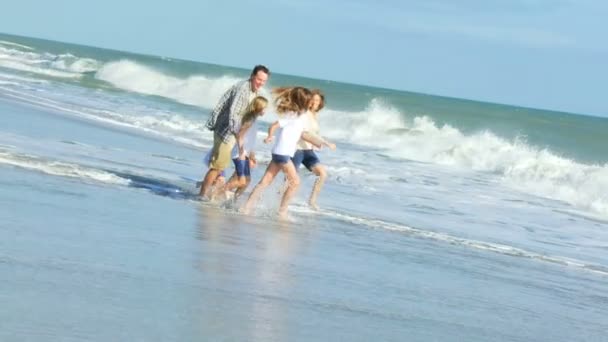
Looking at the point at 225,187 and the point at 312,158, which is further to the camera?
the point at 312,158

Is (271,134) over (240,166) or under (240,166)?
over

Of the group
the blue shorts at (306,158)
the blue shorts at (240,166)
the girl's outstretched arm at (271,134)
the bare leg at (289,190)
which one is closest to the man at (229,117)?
the blue shorts at (240,166)

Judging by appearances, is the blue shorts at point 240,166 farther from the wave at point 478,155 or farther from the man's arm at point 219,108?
the wave at point 478,155

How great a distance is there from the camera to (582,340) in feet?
23.8

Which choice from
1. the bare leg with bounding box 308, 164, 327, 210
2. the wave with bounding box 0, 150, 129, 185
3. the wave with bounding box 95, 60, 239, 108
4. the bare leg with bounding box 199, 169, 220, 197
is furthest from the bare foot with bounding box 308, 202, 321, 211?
the wave with bounding box 95, 60, 239, 108

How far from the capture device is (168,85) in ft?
198

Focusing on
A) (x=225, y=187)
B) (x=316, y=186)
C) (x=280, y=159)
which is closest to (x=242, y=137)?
(x=280, y=159)

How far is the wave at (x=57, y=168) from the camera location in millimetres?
11305

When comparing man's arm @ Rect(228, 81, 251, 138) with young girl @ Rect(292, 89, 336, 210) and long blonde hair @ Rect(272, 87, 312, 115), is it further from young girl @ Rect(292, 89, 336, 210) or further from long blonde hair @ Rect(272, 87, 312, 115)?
young girl @ Rect(292, 89, 336, 210)

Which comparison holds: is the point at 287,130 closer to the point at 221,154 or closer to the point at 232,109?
the point at 232,109

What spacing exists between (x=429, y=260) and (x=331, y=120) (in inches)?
1397

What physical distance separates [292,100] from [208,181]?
1.16m

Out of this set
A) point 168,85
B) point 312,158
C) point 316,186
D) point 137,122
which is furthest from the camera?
point 168,85

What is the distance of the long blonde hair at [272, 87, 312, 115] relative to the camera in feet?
38.5
